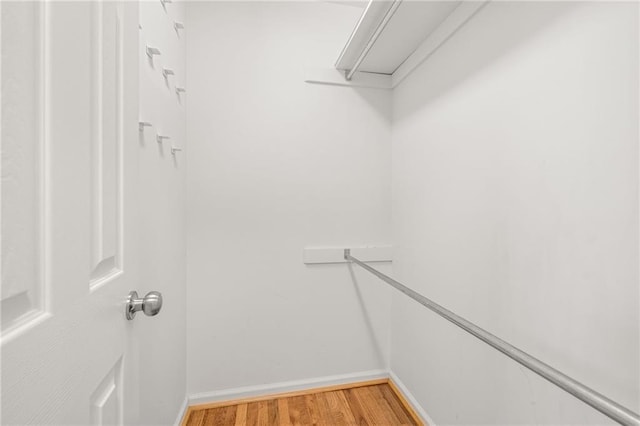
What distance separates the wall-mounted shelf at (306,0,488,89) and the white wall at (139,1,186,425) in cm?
82

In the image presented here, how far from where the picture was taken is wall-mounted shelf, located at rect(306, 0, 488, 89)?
47.9 inches

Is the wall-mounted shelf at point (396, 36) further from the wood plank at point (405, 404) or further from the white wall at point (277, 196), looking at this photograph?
the wood plank at point (405, 404)

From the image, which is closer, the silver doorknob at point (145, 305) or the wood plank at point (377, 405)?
the silver doorknob at point (145, 305)

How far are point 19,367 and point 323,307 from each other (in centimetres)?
159

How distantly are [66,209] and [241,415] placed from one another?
5.38ft

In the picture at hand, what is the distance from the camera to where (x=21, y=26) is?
32 cm

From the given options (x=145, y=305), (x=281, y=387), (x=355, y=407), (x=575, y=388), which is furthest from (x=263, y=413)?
(x=575, y=388)

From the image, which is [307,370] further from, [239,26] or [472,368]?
[239,26]

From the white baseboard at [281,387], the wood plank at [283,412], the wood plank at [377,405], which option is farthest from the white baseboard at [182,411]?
the wood plank at [377,405]

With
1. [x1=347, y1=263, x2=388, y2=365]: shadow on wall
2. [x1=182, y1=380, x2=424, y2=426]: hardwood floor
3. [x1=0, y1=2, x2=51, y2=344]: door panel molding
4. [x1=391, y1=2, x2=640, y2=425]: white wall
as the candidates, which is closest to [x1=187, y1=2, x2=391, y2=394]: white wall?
[x1=347, y1=263, x2=388, y2=365]: shadow on wall

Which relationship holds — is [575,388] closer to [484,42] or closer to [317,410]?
[484,42]

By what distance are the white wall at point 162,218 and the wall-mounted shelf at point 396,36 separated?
2.71 feet

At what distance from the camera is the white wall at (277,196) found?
5.40 feet

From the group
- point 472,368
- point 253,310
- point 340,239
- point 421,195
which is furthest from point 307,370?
point 421,195
